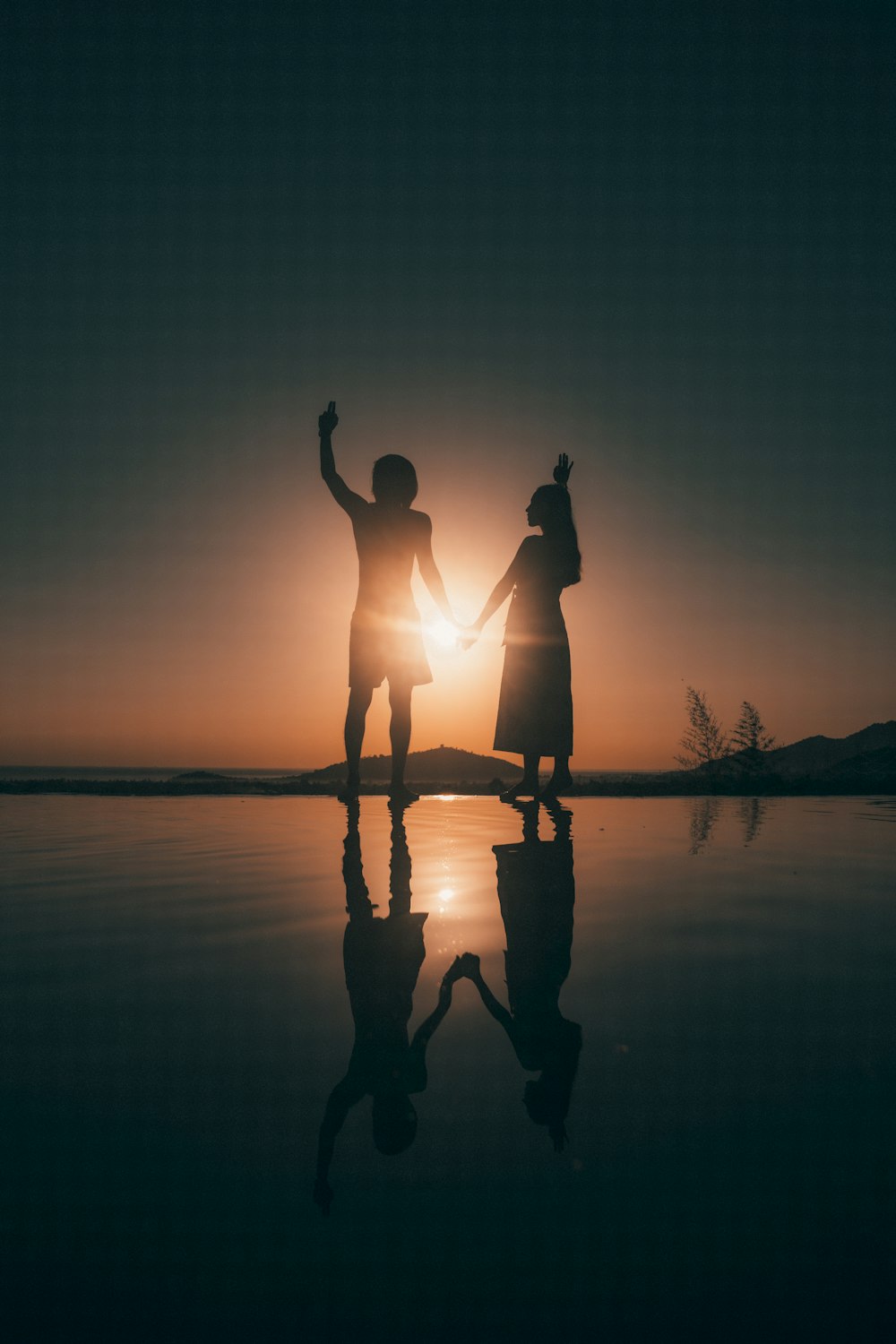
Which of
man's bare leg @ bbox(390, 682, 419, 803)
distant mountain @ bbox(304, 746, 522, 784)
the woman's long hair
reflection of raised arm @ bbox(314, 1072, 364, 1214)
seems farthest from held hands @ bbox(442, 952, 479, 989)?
distant mountain @ bbox(304, 746, 522, 784)

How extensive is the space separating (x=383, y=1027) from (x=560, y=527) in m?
6.59

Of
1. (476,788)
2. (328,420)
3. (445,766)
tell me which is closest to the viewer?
(328,420)

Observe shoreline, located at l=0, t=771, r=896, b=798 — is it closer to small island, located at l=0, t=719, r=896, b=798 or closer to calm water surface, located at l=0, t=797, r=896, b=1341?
small island, located at l=0, t=719, r=896, b=798

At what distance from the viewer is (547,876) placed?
11.1ft

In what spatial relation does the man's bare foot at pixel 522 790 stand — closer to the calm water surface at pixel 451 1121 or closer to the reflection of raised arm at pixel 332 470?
the reflection of raised arm at pixel 332 470

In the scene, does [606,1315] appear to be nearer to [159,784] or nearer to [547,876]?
[547,876]

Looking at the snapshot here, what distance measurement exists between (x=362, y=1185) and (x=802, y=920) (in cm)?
197

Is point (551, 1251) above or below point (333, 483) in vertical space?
below

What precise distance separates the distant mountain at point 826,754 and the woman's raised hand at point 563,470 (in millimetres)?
5302

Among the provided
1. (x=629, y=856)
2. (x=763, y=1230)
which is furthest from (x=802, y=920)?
(x=763, y=1230)

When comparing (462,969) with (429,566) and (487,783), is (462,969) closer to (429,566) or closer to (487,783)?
(429,566)

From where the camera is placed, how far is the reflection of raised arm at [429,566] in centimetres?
750

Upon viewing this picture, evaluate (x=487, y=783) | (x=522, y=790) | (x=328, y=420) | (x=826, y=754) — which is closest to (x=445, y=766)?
(x=487, y=783)

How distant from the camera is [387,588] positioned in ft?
24.4
